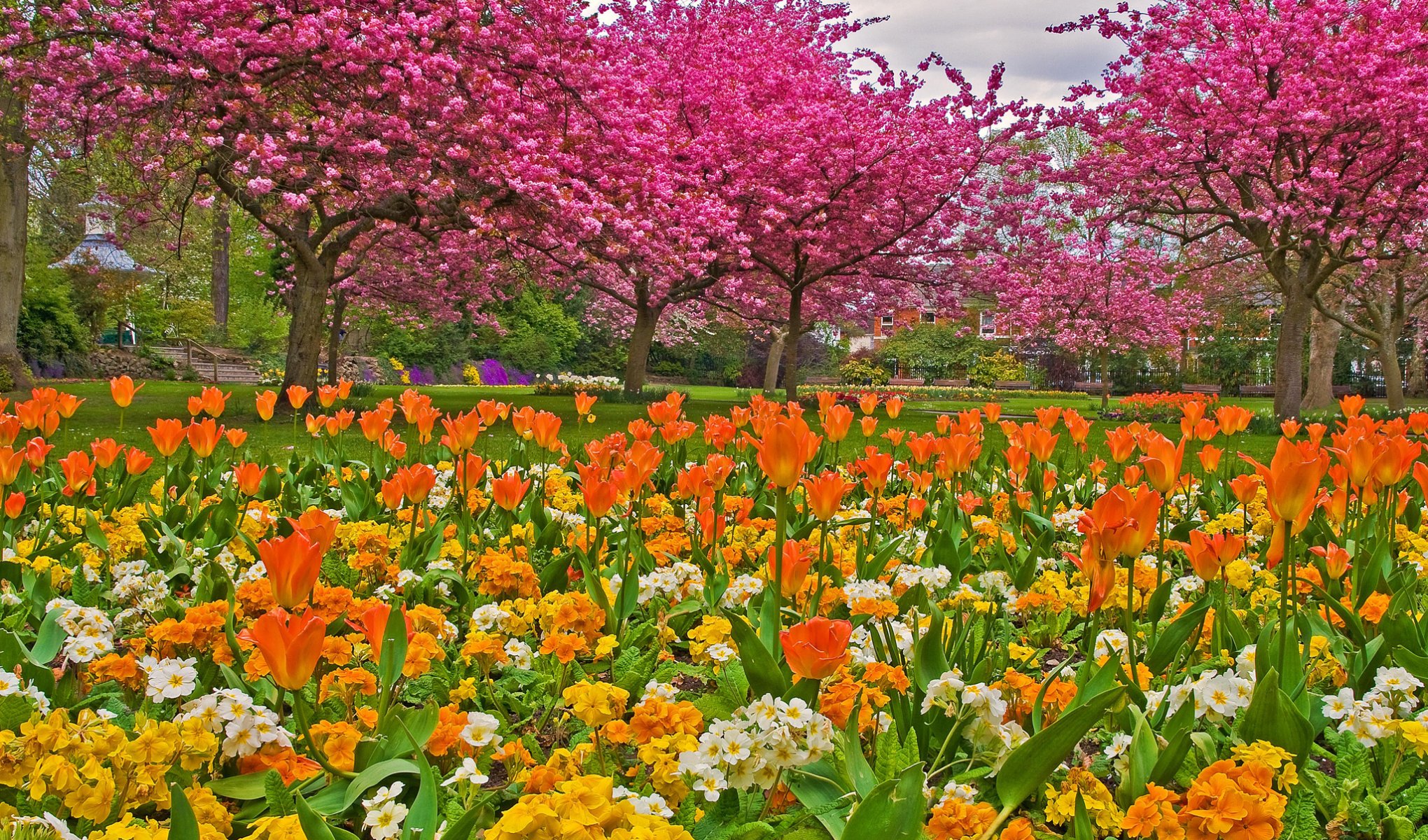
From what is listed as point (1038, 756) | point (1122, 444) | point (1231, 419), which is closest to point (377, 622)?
point (1038, 756)

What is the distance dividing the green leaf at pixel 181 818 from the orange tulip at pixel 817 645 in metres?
0.83

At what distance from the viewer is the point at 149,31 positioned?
389 inches

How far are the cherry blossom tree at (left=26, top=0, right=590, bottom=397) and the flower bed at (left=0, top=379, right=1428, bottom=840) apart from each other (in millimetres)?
7497

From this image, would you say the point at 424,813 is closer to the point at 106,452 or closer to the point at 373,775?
the point at 373,775

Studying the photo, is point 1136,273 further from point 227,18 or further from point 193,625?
point 193,625

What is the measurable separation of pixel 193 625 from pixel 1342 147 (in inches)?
600

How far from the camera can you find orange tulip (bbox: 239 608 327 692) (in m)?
1.24

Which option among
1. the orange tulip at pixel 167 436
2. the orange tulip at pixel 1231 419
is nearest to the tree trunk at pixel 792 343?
the orange tulip at pixel 1231 419

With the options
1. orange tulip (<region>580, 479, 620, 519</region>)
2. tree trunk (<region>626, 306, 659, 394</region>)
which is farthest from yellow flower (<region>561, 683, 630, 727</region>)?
tree trunk (<region>626, 306, 659, 394</region>)

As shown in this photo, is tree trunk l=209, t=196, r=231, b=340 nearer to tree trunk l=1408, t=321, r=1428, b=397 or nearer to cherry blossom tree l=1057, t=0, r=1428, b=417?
cherry blossom tree l=1057, t=0, r=1428, b=417

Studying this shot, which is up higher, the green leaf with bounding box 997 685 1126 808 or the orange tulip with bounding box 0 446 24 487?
the orange tulip with bounding box 0 446 24 487

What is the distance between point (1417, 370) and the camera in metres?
33.1

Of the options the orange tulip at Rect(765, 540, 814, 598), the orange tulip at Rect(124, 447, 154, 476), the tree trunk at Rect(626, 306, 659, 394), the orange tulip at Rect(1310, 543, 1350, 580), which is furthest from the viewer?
the tree trunk at Rect(626, 306, 659, 394)

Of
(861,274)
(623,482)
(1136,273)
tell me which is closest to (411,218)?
(861,274)
